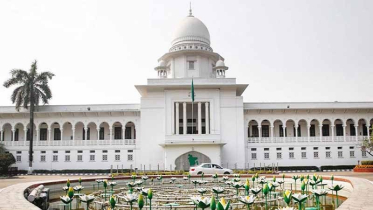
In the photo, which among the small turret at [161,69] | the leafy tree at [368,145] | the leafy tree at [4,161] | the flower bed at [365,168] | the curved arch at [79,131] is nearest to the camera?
the flower bed at [365,168]

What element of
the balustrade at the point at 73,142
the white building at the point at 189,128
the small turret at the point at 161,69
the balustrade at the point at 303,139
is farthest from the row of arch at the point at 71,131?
the balustrade at the point at 303,139

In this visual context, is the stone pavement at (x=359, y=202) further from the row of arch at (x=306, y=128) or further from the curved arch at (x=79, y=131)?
the curved arch at (x=79, y=131)

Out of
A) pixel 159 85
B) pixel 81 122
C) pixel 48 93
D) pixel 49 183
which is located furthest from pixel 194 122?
pixel 49 183

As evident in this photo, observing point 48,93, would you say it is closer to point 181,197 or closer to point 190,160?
point 190,160

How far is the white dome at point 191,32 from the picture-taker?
43.8 metres

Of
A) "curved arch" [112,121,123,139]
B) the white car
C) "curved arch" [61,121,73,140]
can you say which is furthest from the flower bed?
"curved arch" [61,121,73,140]

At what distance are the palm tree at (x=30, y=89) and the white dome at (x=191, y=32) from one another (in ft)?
49.8

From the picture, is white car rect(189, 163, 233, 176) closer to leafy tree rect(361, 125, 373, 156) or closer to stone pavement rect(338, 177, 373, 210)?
leafy tree rect(361, 125, 373, 156)

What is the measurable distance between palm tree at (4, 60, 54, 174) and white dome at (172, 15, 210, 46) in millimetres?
15184

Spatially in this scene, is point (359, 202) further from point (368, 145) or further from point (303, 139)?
point (303, 139)

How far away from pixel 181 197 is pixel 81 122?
29.4 metres

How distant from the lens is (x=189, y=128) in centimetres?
4031

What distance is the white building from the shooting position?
3738 cm

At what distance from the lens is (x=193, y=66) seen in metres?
42.3
